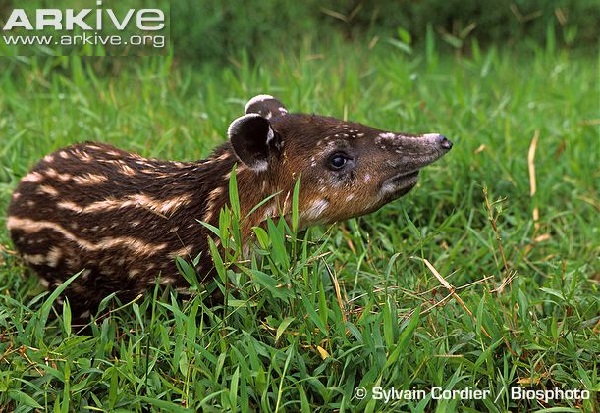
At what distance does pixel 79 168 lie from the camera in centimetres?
483

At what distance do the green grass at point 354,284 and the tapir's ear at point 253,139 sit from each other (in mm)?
392

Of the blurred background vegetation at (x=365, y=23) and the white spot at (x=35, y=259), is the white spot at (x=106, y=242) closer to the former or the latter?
the white spot at (x=35, y=259)

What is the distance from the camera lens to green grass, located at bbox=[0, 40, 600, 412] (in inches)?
153

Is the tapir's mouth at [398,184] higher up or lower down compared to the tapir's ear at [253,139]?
lower down

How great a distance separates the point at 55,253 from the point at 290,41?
15.7 feet

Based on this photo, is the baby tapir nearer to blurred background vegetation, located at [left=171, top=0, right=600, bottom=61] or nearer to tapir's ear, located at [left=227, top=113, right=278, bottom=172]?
tapir's ear, located at [left=227, top=113, right=278, bottom=172]

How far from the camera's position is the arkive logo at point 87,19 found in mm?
7871

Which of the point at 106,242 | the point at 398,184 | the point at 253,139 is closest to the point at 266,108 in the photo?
the point at 253,139

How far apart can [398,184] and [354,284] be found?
567 millimetres

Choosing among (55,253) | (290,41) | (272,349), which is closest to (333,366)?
(272,349)

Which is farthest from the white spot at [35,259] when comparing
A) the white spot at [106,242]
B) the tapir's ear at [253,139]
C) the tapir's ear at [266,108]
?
the tapir's ear at [266,108]

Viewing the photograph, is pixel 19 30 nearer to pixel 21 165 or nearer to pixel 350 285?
pixel 21 165

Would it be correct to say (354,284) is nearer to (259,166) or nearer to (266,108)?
(259,166)

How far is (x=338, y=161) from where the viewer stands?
4.48 metres
